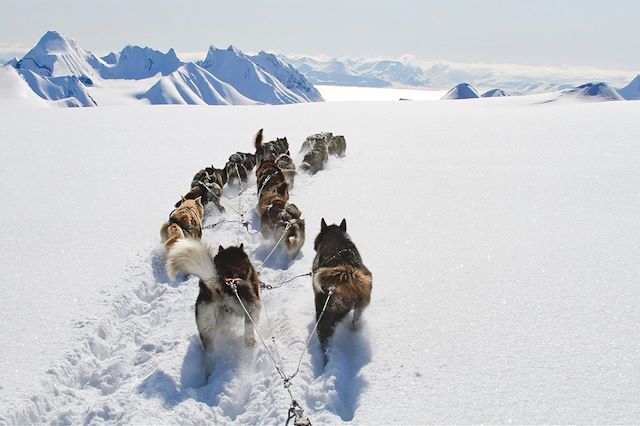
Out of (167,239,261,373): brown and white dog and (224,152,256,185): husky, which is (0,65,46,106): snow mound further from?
(167,239,261,373): brown and white dog

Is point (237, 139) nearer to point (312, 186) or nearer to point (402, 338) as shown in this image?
point (312, 186)

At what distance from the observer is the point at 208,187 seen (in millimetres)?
10078

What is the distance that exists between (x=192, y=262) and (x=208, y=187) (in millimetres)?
5898

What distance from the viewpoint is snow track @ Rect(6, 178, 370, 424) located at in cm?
382

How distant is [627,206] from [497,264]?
3829mm

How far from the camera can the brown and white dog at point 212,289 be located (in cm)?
441

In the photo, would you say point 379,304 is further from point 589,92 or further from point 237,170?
point 589,92

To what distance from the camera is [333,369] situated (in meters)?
4.21

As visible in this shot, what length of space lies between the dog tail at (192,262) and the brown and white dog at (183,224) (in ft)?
9.01

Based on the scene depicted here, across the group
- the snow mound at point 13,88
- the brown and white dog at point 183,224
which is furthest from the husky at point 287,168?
the snow mound at point 13,88

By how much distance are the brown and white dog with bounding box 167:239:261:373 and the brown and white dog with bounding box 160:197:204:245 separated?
271 cm

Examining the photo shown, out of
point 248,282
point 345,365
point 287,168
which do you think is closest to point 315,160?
point 287,168

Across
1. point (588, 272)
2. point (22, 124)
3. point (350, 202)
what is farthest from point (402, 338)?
point (22, 124)

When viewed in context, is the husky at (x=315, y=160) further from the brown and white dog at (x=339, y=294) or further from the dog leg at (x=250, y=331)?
the dog leg at (x=250, y=331)
